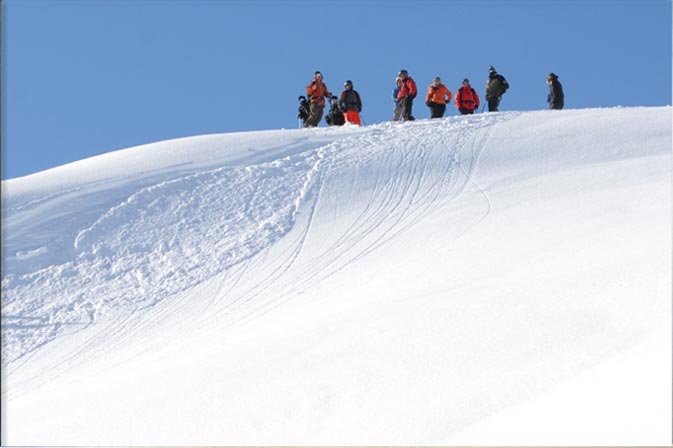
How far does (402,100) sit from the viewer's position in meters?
24.0

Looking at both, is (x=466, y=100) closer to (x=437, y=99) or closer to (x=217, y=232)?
(x=437, y=99)

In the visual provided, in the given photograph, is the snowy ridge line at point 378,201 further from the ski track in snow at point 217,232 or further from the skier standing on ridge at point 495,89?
the skier standing on ridge at point 495,89

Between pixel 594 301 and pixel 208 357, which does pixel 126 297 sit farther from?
pixel 594 301

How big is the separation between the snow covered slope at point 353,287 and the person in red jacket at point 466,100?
141 cm

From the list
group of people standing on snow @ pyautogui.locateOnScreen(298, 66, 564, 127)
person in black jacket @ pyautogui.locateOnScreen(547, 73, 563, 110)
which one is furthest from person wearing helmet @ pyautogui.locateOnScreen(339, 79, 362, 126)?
person in black jacket @ pyautogui.locateOnScreen(547, 73, 563, 110)

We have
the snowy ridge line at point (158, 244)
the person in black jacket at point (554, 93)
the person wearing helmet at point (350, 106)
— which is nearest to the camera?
the snowy ridge line at point (158, 244)

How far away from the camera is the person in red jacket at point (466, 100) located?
24.1 m

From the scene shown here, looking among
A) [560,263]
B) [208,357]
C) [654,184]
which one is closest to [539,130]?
[654,184]

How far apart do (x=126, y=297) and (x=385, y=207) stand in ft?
15.0

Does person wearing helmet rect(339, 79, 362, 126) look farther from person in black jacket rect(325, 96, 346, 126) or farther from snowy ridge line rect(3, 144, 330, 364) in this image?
snowy ridge line rect(3, 144, 330, 364)

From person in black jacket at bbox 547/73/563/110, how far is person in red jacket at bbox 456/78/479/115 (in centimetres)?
208

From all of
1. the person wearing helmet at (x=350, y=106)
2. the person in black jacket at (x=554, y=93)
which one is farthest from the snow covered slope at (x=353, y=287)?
the person in black jacket at (x=554, y=93)

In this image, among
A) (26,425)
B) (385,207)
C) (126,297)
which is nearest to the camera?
(26,425)

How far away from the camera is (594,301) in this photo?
10750 mm
